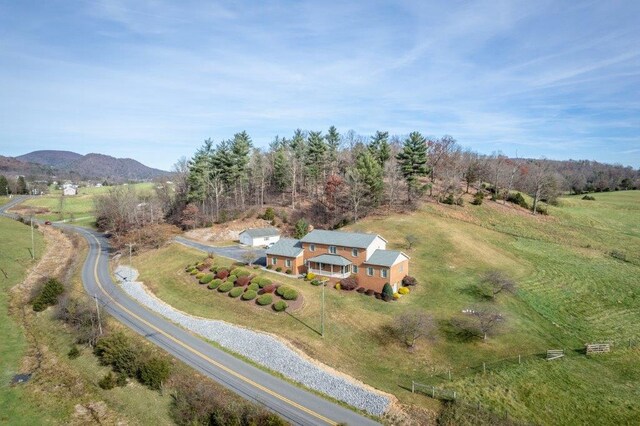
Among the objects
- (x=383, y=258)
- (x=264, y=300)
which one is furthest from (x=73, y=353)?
(x=383, y=258)

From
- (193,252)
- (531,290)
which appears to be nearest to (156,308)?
(193,252)

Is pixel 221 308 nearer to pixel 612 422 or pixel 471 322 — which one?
pixel 471 322

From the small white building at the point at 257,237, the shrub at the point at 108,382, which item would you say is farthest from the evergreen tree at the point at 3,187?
the shrub at the point at 108,382

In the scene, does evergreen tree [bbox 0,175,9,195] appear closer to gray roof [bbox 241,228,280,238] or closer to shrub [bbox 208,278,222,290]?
gray roof [bbox 241,228,280,238]

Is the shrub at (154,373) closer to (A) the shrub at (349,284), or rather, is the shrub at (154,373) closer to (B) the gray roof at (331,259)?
(A) the shrub at (349,284)

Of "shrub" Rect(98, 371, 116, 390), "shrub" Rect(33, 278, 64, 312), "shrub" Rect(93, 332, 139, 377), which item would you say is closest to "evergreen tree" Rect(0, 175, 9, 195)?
"shrub" Rect(33, 278, 64, 312)

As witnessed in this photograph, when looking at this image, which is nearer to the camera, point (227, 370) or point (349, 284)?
point (227, 370)

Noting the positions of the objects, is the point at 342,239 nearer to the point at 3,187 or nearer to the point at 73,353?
the point at 73,353
